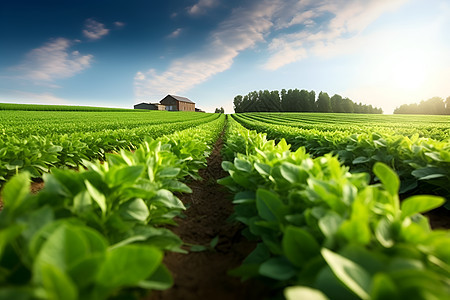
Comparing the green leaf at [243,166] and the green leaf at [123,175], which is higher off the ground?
the green leaf at [123,175]

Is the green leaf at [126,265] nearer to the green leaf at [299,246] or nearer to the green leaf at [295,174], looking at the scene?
the green leaf at [299,246]

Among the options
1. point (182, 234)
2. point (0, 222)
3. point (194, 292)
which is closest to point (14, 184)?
point (0, 222)

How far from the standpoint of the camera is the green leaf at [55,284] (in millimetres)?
678

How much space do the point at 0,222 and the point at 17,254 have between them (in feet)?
0.61

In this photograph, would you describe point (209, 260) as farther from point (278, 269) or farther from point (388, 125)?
point (388, 125)

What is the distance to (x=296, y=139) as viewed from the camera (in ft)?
24.8

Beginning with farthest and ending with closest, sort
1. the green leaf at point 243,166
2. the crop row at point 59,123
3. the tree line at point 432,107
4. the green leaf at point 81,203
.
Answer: the tree line at point 432,107 → the crop row at point 59,123 → the green leaf at point 243,166 → the green leaf at point 81,203

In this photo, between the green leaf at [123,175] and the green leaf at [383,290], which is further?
the green leaf at [123,175]

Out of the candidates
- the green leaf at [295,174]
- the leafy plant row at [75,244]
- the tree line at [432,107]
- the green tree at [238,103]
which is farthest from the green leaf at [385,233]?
the green tree at [238,103]

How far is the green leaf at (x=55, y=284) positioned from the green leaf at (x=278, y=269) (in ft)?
2.47

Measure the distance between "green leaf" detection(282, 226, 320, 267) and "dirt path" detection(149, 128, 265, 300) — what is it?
0.51m

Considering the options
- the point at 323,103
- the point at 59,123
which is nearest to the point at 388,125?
the point at 59,123

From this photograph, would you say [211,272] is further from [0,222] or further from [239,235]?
[0,222]

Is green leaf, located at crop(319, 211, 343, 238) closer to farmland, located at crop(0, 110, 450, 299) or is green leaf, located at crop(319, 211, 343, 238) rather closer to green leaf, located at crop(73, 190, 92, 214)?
farmland, located at crop(0, 110, 450, 299)
